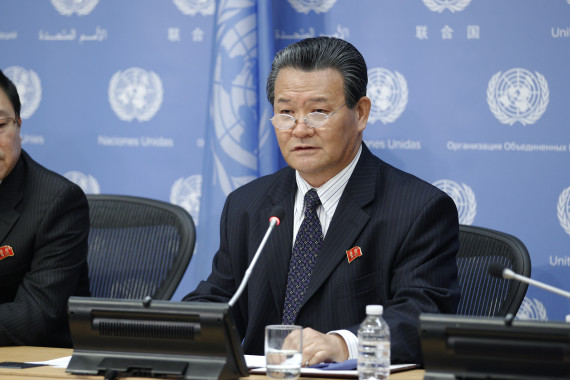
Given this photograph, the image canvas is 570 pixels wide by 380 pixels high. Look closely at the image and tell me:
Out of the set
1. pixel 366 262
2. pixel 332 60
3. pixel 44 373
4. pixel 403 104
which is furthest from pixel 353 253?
pixel 403 104

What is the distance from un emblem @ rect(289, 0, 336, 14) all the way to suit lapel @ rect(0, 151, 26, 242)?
4.78 ft

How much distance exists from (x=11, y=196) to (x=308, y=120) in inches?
47.4

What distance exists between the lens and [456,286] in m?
2.37

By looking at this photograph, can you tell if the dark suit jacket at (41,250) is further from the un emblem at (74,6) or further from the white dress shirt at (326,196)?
the un emblem at (74,6)

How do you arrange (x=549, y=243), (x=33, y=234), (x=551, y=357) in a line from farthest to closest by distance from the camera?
(x=549, y=243) → (x=33, y=234) → (x=551, y=357)

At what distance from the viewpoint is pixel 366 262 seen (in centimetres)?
244

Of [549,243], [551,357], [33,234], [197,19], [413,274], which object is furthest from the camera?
[197,19]

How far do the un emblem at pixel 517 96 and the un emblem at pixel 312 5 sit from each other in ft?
2.72

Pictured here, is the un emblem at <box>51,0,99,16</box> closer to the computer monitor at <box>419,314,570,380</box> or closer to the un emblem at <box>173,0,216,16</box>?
the un emblem at <box>173,0,216,16</box>

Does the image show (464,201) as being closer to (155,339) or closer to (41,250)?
(41,250)

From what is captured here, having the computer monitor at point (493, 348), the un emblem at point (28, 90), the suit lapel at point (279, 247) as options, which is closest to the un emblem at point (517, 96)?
the suit lapel at point (279, 247)

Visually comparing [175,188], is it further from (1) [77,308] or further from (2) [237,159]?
(1) [77,308]

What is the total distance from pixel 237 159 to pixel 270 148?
16 centimetres

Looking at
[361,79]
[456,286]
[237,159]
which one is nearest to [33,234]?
[237,159]
